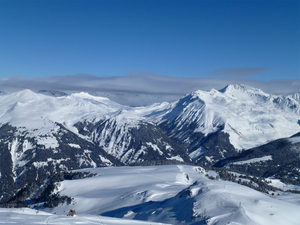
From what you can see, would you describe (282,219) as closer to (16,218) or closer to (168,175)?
(16,218)

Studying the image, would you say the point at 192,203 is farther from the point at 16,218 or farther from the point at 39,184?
the point at 39,184

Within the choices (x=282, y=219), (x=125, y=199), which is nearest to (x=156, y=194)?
(x=125, y=199)

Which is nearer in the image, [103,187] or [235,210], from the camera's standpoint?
[235,210]

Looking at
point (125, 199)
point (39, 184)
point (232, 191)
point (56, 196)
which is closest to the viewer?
point (232, 191)

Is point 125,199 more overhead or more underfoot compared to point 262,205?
more underfoot

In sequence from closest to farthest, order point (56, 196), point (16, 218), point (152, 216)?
1. point (16, 218)
2. point (152, 216)
3. point (56, 196)

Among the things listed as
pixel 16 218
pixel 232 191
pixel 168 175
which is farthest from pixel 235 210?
pixel 168 175

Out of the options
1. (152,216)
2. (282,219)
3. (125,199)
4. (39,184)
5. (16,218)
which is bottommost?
(39,184)

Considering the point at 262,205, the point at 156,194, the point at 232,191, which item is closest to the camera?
the point at 262,205

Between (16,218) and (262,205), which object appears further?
(262,205)
